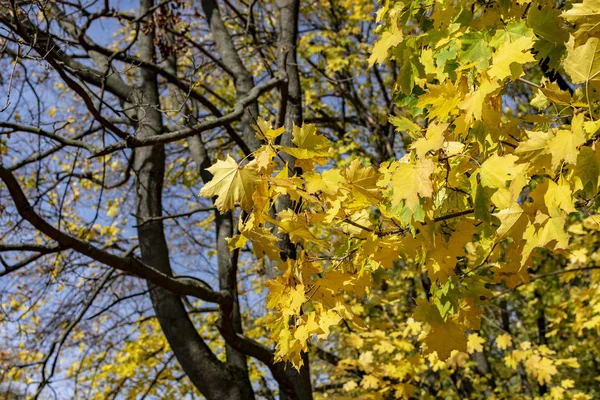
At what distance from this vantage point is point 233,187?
1.44 meters

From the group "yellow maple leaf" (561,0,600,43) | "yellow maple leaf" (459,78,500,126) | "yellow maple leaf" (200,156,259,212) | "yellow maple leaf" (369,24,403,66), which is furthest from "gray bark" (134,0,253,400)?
"yellow maple leaf" (561,0,600,43)

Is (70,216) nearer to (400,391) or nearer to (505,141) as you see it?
(400,391)

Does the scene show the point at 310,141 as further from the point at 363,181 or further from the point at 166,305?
the point at 166,305

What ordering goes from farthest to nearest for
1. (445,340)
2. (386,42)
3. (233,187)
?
(386,42) → (445,340) → (233,187)

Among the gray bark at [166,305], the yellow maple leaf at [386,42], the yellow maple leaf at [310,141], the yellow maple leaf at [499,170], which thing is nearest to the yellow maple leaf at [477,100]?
the yellow maple leaf at [499,170]

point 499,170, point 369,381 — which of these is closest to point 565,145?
point 499,170

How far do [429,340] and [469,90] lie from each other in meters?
0.84

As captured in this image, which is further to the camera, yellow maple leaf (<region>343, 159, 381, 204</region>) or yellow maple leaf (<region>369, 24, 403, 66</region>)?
yellow maple leaf (<region>369, 24, 403, 66</region>)

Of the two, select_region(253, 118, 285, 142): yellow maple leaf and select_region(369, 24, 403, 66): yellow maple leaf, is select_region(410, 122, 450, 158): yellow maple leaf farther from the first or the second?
select_region(369, 24, 403, 66): yellow maple leaf

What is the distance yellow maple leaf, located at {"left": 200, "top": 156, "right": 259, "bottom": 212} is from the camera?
1.44m

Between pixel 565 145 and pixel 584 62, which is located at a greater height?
pixel 584 62

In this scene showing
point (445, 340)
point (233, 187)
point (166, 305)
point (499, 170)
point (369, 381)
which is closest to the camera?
point (499, 170)

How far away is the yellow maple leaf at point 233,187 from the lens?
1.44 metres

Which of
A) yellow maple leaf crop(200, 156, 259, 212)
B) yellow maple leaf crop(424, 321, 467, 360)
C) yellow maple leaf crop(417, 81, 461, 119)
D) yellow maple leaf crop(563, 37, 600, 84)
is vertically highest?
yellow maple leaf crop(417, 81, 461, 119)
